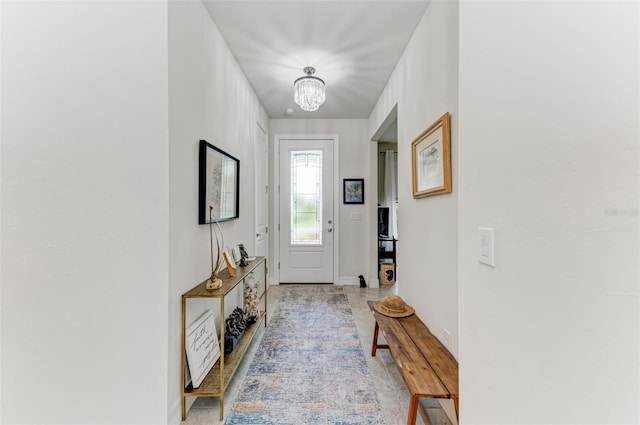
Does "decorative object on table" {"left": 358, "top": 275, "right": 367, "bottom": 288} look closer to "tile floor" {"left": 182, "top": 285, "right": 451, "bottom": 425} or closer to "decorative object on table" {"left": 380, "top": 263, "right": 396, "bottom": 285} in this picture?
"decorative object on table" {"left": 380, "top": 263, "right": 396, "bottom": 285}

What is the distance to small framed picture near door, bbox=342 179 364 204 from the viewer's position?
13.6 ft

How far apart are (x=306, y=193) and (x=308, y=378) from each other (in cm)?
270

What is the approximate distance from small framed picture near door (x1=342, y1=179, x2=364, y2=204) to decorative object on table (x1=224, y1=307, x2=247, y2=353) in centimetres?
236

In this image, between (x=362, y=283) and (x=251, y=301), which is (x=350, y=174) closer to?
(x=362, y=283)

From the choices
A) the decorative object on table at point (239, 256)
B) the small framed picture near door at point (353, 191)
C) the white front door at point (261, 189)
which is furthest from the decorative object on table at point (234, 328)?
the small framed picture near door at point (353, 191)

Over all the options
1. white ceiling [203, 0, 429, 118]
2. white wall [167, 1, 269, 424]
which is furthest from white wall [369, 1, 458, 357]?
white wall [167, 1, 269, 424]

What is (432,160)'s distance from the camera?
169 centimetres
